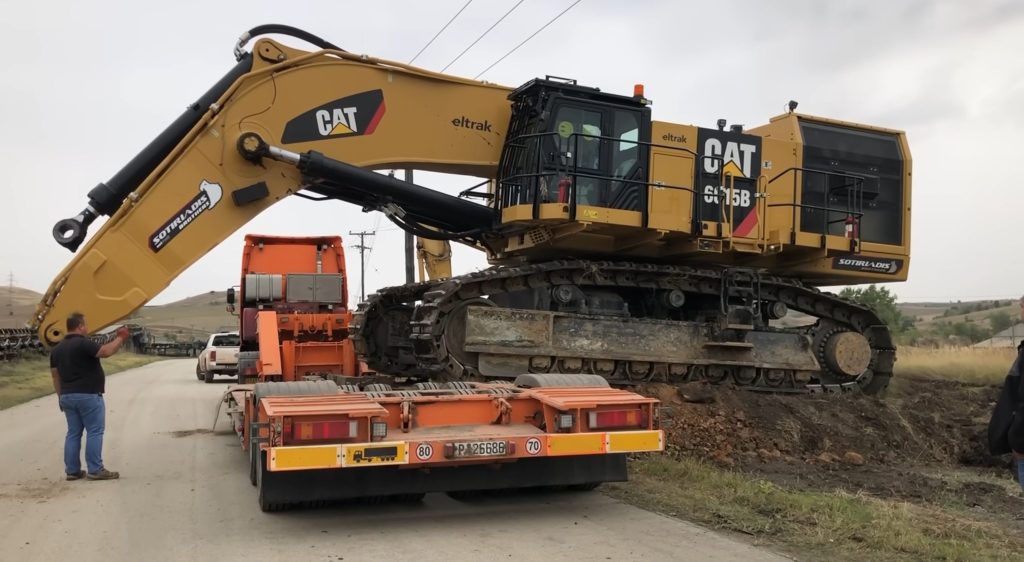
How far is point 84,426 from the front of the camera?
25.5ft

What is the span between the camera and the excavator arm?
7.99 metres

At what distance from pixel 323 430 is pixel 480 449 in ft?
3.56

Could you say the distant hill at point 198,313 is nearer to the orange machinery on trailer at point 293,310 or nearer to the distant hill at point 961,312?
the distant hill at point 961,312

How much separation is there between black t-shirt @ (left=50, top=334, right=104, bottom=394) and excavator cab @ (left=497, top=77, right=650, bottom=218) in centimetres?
464

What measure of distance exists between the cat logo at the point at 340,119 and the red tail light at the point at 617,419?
4.77 m

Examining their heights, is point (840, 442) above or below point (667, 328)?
below

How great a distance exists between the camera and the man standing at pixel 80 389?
7.55 m

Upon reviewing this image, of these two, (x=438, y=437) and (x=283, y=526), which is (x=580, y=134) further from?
(x=283, y=526)

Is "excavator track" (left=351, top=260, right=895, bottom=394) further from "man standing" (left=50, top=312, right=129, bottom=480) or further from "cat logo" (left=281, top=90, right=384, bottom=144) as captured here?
"man standing" (left=50, top=312, right=129, bottom=480)

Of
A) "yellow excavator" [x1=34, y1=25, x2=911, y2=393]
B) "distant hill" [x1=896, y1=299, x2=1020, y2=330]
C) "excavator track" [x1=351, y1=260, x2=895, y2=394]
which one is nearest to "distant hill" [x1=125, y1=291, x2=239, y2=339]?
"distant hill" [x1=896, y1=299, x2=1020, y2=330]

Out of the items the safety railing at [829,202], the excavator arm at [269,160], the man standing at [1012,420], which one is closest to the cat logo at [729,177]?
the safety railing at [829,202]

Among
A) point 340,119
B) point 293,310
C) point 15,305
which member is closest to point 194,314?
point 15,305

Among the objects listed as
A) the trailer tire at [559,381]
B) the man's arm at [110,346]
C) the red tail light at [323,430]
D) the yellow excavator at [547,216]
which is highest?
the yellow excavator at [547,216]

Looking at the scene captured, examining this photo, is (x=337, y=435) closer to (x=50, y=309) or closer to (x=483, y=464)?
(x=483, y=464)
